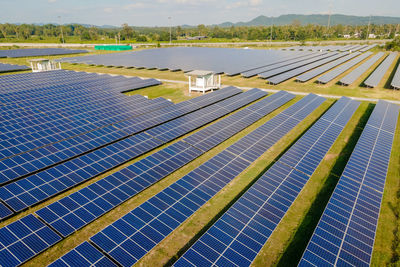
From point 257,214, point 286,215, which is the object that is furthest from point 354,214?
point 257,214

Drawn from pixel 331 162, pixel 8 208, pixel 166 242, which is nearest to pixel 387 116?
pixel 331 162

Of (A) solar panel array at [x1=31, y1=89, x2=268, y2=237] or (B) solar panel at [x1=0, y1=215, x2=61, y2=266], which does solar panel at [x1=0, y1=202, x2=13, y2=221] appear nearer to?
(B) solar panel at [x1=0, y1=215, x2=61, y2=266]

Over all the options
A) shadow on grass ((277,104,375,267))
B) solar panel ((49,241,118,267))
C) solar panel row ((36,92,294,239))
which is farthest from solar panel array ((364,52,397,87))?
solar panel ((49,241,118,267))

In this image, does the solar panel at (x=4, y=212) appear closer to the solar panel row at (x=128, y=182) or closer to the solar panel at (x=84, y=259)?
the solar panel row at (x=128, y=182)

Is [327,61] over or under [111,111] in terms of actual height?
over

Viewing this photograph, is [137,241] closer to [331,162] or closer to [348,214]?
[348,214]

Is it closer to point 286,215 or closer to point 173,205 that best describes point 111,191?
point 173,205
